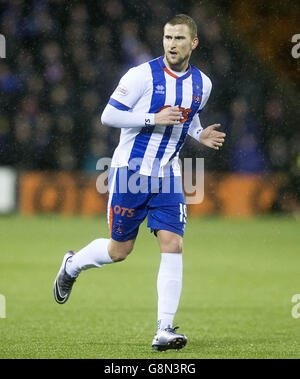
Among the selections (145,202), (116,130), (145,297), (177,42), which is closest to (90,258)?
(145,202)

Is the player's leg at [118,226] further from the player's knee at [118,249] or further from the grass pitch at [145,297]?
the grass pitch at [145,297]

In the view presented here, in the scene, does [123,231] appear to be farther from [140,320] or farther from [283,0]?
[283,0]

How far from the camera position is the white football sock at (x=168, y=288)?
5.08 metres

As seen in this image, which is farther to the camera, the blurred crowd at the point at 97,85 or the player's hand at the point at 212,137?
the blurred crowd at the point at 97,85

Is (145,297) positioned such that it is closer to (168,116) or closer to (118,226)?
(118,226)

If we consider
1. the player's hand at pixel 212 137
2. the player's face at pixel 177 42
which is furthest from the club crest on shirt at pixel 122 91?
the player's hand at pixel 212 137

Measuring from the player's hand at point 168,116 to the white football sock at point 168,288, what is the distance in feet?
2.70

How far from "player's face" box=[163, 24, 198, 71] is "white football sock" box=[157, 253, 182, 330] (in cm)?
122

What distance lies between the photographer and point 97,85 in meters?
16.6

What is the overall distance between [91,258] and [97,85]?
1131 centimetres

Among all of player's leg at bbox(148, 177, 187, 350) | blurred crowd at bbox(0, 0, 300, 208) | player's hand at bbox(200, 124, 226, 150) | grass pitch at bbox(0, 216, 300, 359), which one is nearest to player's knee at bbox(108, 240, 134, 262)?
player's leg at bbox(148, 177, 187, 350)

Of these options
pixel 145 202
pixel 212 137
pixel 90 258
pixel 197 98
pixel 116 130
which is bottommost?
pixel 90 258
